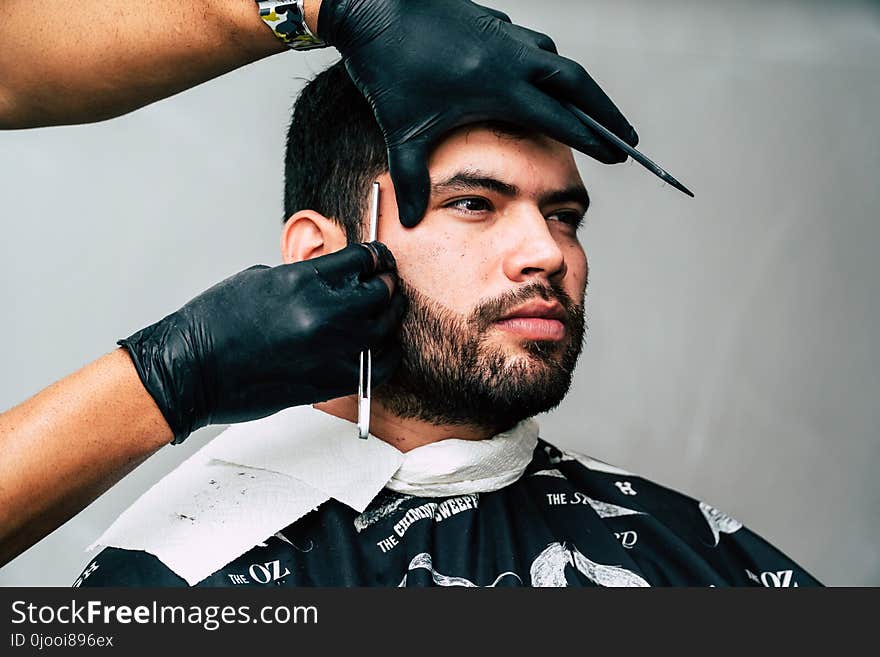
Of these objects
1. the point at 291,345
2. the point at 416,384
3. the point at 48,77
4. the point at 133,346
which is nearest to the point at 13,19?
the point at 48,77

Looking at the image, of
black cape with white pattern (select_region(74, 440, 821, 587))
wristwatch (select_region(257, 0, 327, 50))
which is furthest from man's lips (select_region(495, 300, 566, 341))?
wristwatch (select_region(257, 0, 327, 50))

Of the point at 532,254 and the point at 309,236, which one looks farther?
the point at 309,236

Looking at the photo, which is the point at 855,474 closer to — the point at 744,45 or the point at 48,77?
the point at 744,45

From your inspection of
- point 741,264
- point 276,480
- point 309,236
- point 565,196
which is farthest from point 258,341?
point 741,264

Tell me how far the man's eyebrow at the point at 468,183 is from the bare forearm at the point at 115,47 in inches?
15.4

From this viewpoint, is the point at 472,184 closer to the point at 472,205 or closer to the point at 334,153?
the point at 472,205

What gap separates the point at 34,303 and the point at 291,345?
128 cm

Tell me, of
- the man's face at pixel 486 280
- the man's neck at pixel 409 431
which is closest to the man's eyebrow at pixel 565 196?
the man's face at pixel 486 280

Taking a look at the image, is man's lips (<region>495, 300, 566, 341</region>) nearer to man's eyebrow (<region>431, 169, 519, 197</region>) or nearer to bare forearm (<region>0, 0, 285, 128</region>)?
man's eyebrow (<region>431, 169, 519, 197</region>)

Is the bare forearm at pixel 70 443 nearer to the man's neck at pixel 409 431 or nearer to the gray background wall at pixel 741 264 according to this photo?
the man's neck at pixel 409 431

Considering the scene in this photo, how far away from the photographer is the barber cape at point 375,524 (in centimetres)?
178

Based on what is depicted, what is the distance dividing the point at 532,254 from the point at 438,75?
1.12 ft

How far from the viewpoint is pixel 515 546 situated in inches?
75.7

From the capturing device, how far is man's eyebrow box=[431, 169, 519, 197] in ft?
6.18
